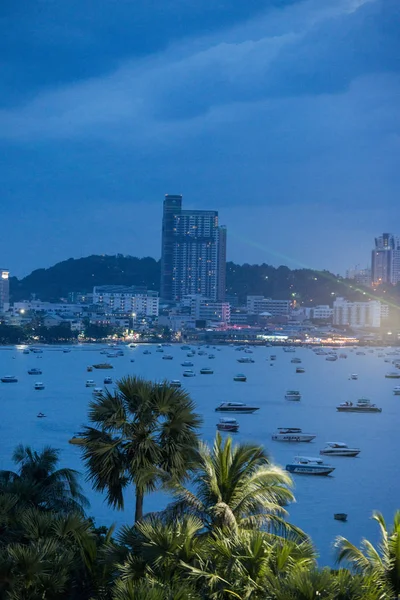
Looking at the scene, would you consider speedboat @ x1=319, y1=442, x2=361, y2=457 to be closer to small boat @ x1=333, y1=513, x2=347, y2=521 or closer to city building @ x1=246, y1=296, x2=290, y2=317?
small boat @ x1=333, y1=513, x2=347, y2=521

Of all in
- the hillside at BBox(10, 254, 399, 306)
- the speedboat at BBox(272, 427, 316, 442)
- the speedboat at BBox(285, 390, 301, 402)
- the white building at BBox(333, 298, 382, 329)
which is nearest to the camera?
the speedboat at BBox(272, 427, 316, 442)

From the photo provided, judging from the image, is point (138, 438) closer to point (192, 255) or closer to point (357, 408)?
point (357, 408)

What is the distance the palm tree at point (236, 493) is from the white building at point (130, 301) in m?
Result: 78.8

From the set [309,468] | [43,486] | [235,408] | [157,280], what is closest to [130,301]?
[157,280]

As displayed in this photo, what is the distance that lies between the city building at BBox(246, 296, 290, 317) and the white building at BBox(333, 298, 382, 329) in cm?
553

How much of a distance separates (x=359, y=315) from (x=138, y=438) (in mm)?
86167

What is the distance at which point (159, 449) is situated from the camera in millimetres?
4047

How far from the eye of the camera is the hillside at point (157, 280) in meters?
100

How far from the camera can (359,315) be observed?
88.5m

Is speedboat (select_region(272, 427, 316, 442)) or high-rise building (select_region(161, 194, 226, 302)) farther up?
high-rise building (select_region(161, 194, 226, 302))

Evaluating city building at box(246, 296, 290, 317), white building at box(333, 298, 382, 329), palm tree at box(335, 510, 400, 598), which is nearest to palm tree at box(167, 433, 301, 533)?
palm tree at box(335, 510, 400, 598)

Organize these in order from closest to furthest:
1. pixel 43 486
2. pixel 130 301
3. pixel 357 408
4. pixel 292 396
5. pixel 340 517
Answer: pixel 43 486 < pixel 340 517 < pixel 357 408 < pixel 292 396 < pixel 130 301

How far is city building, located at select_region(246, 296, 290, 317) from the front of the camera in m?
88.1

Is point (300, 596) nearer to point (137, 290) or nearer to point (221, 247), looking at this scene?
point (137, 290)
